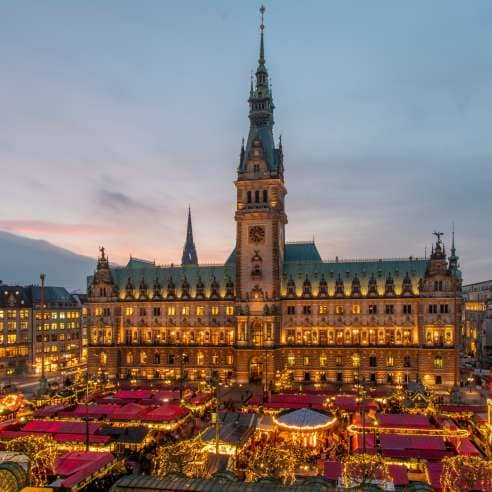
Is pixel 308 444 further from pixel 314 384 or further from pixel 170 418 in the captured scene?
pixel 314 384

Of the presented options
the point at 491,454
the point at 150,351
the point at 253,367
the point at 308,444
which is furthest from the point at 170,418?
the point at 150,351

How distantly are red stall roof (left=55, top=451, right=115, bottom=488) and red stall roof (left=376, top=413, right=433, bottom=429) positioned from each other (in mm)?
31034

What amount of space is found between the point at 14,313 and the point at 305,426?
99729 millimetres

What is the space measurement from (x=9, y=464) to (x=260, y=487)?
15.9m

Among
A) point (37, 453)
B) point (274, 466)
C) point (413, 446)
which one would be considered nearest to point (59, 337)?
point (37, 453)

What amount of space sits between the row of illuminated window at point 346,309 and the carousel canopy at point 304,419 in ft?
156

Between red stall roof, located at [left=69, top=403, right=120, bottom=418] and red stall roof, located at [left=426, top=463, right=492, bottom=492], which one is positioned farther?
red stall roof, located at [left=69, top=403, right=120, bottom=418]

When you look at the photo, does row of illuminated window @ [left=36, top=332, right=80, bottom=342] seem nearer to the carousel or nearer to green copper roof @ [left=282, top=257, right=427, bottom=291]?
green copper roof @ [left=282, top=257, right=427, bottom=291]

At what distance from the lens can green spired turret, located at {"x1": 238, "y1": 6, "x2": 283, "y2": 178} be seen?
111 meters

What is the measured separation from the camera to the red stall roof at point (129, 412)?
2518 inches

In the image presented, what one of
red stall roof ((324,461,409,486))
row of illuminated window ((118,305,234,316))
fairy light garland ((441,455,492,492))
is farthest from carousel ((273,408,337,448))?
row of illuminated window ((118,305,234,316))

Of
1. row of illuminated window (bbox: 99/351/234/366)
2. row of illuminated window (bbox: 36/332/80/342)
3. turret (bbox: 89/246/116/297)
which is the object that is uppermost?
turret (bbox: 89/246/116/297)

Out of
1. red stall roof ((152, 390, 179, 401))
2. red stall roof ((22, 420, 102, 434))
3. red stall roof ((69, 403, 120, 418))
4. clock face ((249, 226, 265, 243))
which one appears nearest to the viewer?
red stall roof ((22, 420, 102, 434))

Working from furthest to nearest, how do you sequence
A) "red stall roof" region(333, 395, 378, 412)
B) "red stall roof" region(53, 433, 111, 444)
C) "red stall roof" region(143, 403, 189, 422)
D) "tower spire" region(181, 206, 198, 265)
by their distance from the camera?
"tower spire" region(181, 206, 198, 265) → "red stall roof" region(333, 395, 378, 412) → "red stall roof" region(143, 403, 189, 422) → "red stall roof" region(53, 433, 111, 444)
